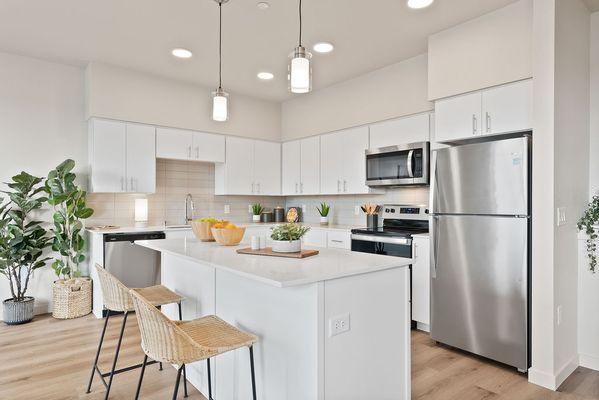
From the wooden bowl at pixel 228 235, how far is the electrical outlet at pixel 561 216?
2.13 meters

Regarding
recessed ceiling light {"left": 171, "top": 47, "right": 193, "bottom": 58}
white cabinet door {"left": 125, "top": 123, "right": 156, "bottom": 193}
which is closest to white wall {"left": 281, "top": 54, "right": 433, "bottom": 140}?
recessed ceiling light {"left": 171, "top": 47, "right": 193, "bottom": 58}

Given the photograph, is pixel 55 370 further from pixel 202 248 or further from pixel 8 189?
pixel 8 189

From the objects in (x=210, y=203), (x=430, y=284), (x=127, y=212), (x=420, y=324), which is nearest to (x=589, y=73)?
(x=430, y=284)

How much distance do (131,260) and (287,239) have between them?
260 cm

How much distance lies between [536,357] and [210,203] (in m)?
4.02

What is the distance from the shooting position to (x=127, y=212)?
179 inches

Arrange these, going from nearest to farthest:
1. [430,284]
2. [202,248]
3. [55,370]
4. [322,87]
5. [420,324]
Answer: [202,248] → [55,370] → [430,284] → [420,324] → [322,87]

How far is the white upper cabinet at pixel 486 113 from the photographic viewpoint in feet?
9.06

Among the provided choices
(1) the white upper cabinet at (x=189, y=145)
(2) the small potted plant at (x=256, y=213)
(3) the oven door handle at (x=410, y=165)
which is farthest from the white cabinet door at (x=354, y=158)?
(1) the white upper cabinet at (x=189, y=145)

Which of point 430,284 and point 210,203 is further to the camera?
point 210,203

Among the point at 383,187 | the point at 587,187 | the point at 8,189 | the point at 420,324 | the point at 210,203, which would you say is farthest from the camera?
the point at 210,203

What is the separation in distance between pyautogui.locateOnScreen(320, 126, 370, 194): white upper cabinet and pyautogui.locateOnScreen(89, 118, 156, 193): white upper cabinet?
2066 mm

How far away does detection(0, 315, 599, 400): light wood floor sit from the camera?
7.88 ft

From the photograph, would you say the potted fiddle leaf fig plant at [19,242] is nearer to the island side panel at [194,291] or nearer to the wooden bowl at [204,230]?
the island side panel at [194,291]
